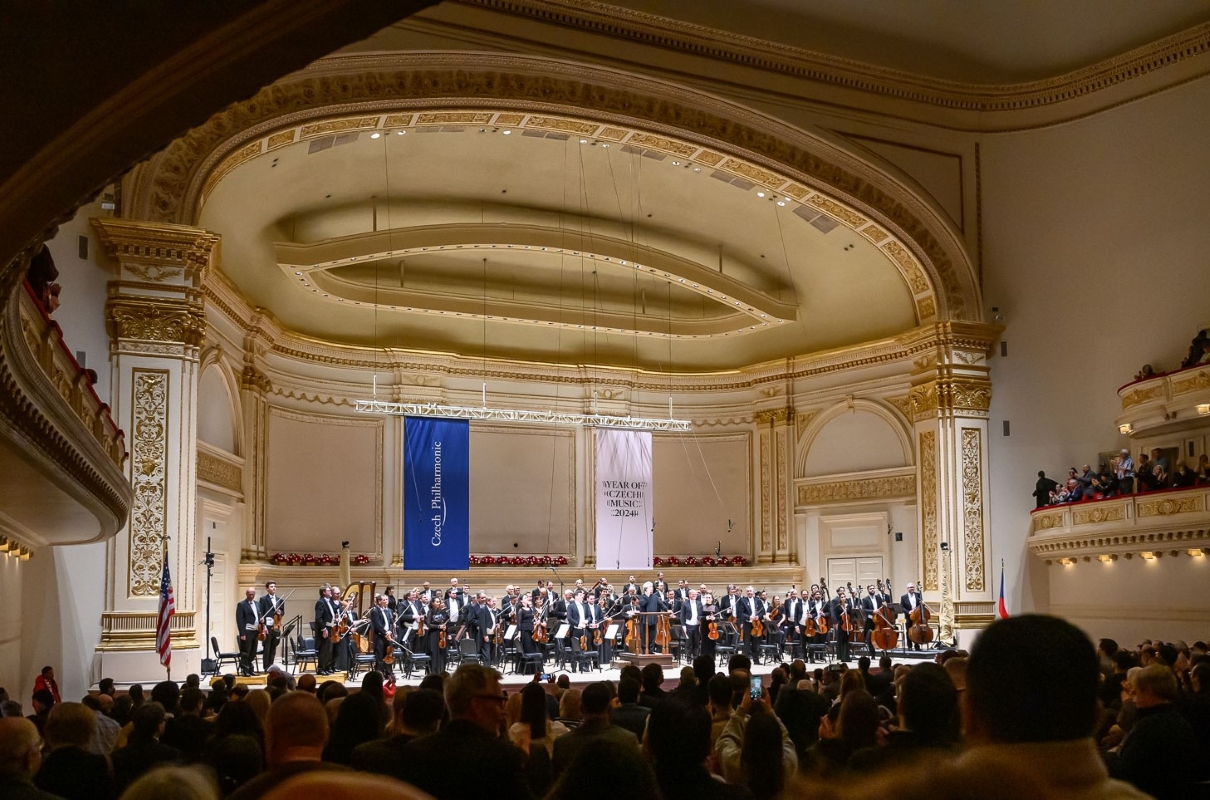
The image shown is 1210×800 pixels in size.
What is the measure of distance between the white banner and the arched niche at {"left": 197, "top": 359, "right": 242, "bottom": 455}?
23.3 feet

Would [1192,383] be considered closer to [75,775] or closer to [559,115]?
[559,115]

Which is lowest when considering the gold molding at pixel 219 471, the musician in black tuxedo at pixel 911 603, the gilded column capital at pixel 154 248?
the musician in black tuxedo at pixel 911 603

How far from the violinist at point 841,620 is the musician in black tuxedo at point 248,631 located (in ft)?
29.3

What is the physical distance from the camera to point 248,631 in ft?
49.5

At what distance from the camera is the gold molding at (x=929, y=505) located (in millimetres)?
19875

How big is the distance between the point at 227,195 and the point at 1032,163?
13.1 metres

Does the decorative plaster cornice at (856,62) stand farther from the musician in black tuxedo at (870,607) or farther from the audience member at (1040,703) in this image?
the audience member at (1040,703)

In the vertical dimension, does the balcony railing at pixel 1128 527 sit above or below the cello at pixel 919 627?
above

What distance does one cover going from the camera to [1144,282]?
714 inches

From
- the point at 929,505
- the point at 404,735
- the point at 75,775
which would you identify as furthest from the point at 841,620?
the point at 75,775

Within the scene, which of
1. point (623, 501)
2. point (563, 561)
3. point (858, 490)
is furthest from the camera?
point (563, 561)

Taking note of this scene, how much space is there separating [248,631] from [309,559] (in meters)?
5.04

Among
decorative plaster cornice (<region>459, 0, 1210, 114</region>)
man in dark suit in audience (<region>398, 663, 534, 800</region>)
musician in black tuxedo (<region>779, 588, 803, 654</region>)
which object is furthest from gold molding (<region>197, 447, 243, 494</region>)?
man in dark suit in audience (<region>398, 663, 534, 800</region>)

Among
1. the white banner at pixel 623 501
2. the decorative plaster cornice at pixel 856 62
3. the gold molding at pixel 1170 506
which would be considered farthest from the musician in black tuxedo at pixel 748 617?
the decorative plaster cornice at pixel 856 62
